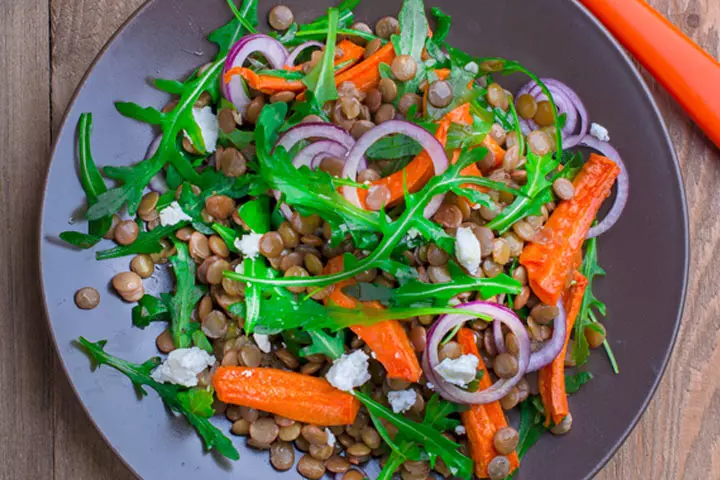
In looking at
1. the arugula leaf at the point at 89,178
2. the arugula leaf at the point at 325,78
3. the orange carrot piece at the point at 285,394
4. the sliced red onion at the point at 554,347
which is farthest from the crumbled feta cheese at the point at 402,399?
the arugula leaf at the point at 89,178

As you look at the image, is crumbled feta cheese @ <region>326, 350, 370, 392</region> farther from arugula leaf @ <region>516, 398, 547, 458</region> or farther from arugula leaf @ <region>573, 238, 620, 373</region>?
arugula leaf @ <region>573, 238, 620, 373</region>

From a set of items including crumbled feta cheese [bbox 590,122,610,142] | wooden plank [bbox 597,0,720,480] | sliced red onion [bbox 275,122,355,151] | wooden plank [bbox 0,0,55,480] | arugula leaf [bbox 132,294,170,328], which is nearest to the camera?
sliced red onion [bbox 275,122,355,151]

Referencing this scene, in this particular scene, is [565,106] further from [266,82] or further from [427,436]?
[427,436]

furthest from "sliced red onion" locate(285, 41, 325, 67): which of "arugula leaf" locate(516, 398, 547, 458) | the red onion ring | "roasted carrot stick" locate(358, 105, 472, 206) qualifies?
"arugula leaf" locate(516, 398, 547, 458)

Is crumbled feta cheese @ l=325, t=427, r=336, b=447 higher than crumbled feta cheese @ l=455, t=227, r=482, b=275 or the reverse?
the reverse

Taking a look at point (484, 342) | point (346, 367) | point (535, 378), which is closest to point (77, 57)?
point (346, 367)

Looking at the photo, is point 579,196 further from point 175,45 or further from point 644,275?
point 175,45
